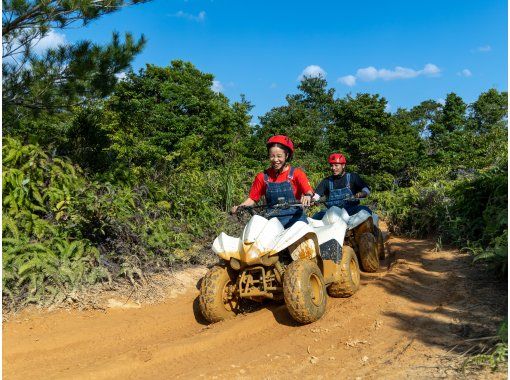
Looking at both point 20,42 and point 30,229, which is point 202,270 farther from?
point 20,42

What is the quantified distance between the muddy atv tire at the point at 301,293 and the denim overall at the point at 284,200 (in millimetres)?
754

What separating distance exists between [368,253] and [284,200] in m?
1.88

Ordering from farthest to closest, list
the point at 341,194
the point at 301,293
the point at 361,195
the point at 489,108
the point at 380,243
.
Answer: the point at 489,108
the point at 380,243
the point at 341,194
the point at 361,195
the point at 301,293

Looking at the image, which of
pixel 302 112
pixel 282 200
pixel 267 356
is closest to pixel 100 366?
pixel 267 356

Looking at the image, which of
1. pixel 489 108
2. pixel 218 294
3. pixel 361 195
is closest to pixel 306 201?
pixel 218 294

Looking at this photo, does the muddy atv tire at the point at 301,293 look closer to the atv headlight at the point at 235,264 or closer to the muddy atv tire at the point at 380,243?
the atv headlight at the point at 235,264

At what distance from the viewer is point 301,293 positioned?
4.10 m

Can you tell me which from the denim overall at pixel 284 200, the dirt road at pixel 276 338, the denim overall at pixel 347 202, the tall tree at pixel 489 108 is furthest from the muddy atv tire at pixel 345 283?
the tall tree at pixel 489 108

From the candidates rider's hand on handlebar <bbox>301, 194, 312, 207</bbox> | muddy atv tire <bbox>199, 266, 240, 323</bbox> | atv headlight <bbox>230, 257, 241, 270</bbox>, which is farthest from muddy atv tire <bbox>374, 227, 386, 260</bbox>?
atv headlight <bbox>230, 257, 241, 270</bbox>

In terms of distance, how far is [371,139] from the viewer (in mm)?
26375

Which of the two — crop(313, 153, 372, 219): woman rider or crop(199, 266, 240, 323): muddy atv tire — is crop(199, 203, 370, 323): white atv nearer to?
crop(199, 266, 240, 323): muddy atv tire

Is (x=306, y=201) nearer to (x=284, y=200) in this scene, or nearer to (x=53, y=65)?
(x=284, y=200)

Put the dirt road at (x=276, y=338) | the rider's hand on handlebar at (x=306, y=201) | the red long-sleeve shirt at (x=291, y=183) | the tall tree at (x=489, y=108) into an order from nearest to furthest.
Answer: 1. the dirt road at (x=276, y=338)
2. the rider's hand on handlebar at (x=306, y=201)
3. the red long-sleeve shirt at (x=291, y=183)
4. the tall tree at (x=489, y=108)

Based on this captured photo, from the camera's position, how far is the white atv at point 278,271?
421 cm
